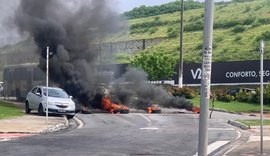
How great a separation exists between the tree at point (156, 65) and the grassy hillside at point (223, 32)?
8704mm

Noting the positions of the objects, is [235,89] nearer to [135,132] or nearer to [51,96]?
[51,96]

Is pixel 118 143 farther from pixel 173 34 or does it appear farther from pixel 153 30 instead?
pixel 153 30

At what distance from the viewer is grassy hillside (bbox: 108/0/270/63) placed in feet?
234

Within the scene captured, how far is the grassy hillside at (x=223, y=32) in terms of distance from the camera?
2813 inches

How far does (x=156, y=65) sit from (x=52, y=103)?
26708 millimetres

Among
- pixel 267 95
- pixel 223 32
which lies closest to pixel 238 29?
pixel 223 32

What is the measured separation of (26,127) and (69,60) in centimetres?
1773

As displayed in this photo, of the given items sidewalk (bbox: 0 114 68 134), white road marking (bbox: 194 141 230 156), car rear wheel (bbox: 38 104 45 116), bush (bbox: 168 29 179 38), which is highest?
bush (bbox: 168 29 179 38)

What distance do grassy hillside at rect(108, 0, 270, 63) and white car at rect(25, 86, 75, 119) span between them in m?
34.1

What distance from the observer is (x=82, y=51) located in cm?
4066

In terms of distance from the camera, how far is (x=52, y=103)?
29.4 meters

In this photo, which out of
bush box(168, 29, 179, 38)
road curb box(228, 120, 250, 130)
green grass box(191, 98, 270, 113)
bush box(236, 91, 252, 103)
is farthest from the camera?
bush box(168, 29, 179, 38)

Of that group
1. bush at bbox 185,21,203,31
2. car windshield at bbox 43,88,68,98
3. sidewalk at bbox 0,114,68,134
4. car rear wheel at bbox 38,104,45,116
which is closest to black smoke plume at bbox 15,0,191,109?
car windshield at bbox 43,88,68,98

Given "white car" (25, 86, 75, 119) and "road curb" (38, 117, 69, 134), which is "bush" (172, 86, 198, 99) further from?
"road curb" (38, 117, 69, 134)
